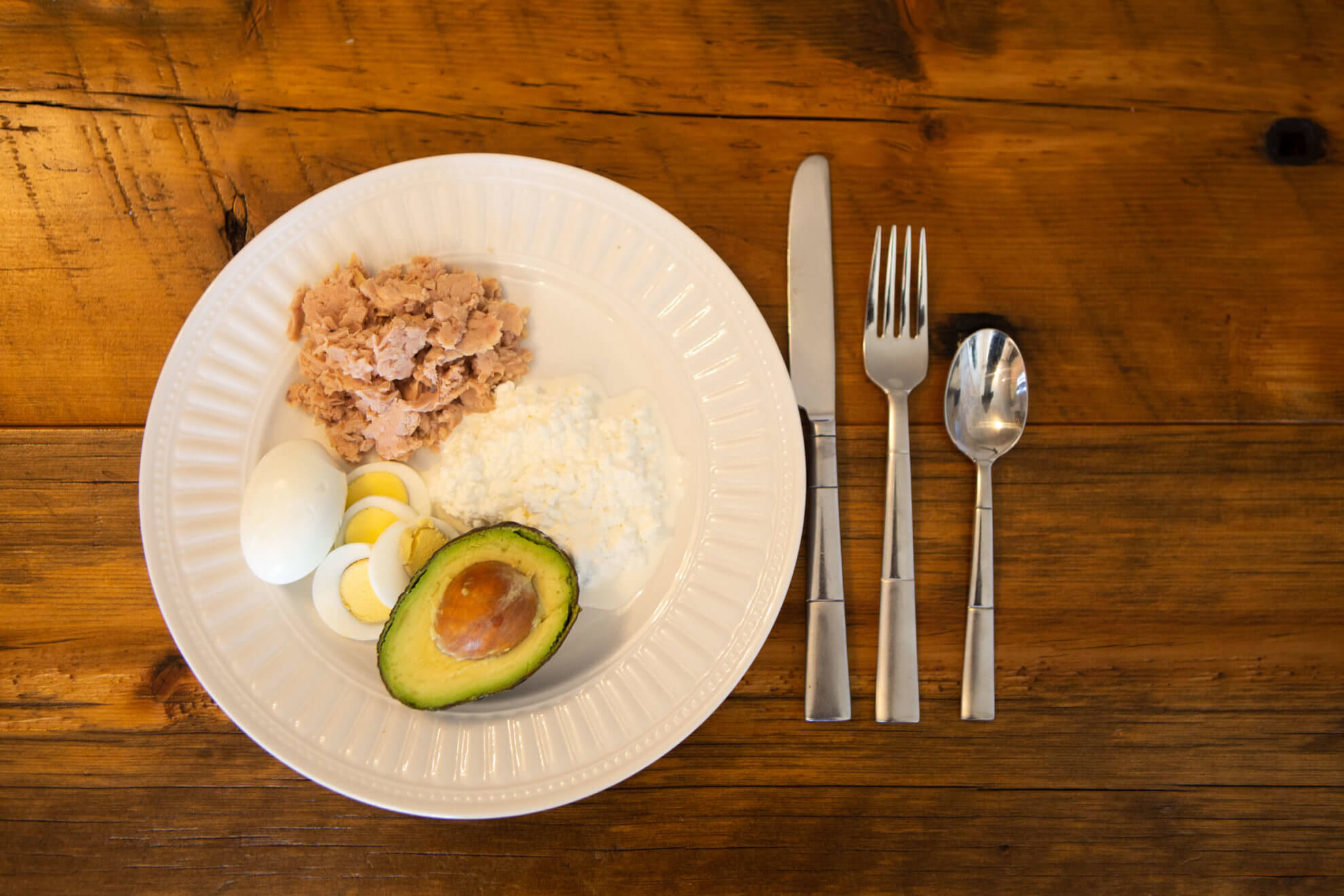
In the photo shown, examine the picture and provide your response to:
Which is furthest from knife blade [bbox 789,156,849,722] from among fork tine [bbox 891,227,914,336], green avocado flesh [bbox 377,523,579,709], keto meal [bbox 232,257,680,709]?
green avocado flesh [bbox 377,523,579,709]

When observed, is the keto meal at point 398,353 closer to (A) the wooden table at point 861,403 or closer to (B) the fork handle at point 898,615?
(A) the wooden table at point 861,403

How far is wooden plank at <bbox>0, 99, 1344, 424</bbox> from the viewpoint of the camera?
1238 millimetres

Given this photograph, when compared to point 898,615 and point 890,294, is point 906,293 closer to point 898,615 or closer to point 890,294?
point 890,294

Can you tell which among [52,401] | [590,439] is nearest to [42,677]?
[52,401]

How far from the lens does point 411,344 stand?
45.0 inches

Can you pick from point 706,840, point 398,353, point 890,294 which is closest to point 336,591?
point 398,353

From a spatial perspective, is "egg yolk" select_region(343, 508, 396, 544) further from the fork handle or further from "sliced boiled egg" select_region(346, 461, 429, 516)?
the fork handle

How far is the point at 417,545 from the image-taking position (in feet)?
3.71

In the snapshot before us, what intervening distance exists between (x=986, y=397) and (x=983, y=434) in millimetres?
58

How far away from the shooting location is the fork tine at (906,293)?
122 centimetres

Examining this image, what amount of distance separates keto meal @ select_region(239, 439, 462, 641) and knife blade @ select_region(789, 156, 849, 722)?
0.55m

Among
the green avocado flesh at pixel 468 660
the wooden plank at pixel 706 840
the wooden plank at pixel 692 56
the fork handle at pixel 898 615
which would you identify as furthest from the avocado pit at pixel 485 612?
the wooden plank at pixel 692 56

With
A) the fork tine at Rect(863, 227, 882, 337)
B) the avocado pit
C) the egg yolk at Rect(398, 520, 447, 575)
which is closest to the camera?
the avocado pit

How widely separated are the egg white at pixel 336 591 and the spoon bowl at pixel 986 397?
0.91m
